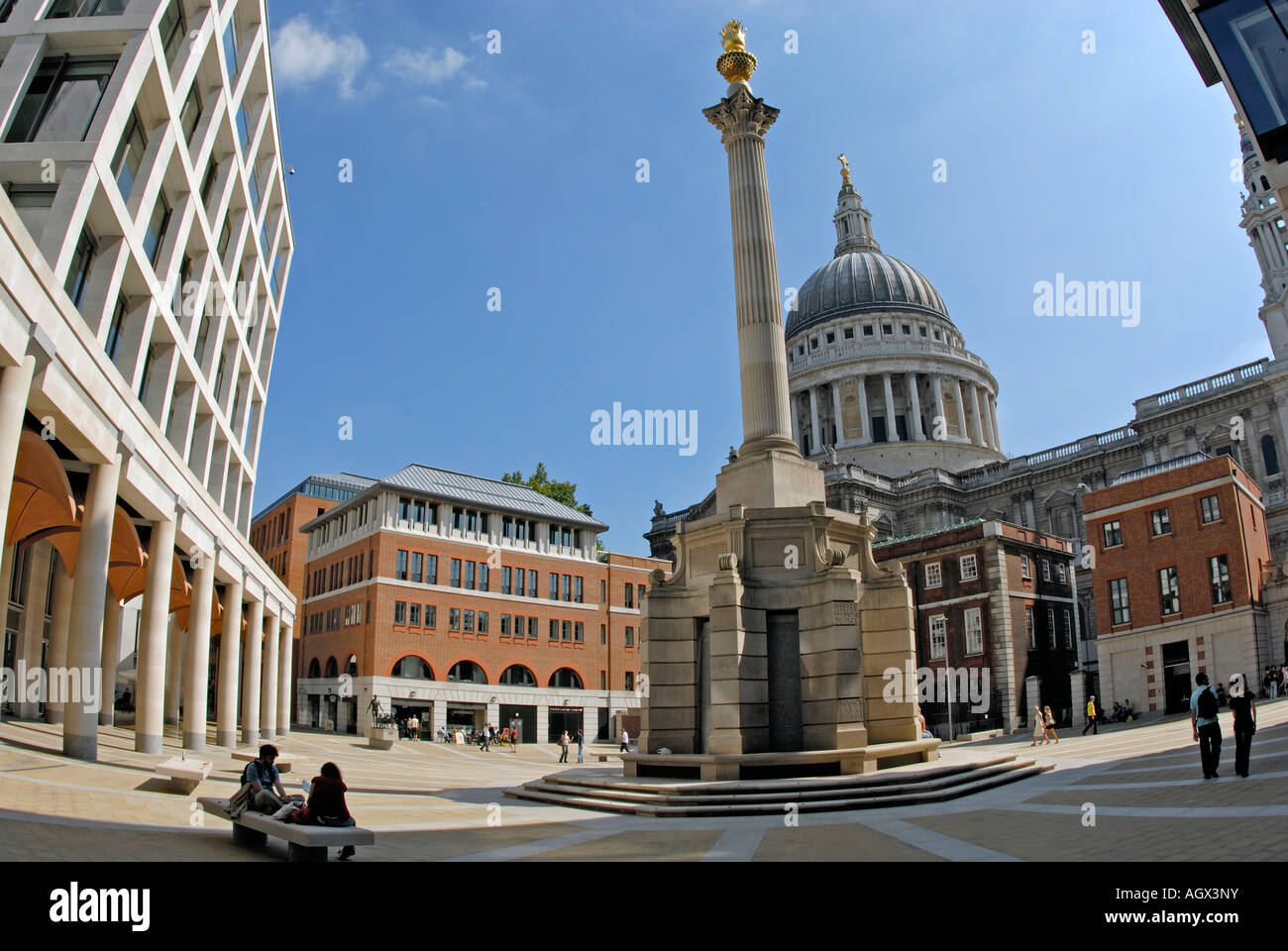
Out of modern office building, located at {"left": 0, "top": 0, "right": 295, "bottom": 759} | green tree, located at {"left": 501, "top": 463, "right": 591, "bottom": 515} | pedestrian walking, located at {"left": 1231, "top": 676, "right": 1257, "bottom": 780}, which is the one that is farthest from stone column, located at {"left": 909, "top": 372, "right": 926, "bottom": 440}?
pedestrian walking, located at {"left": 1231, "top": 676, "right": 1257, "bottom": 780}

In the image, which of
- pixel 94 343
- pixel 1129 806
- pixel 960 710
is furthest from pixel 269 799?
pixel 960 710

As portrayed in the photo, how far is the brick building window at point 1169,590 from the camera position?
42.4 meters

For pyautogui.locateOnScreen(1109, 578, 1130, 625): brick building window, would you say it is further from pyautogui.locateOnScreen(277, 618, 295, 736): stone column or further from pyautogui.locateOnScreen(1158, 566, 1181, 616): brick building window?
pyautogui.locateOnScreen(277, 618, 295, 736): stone column

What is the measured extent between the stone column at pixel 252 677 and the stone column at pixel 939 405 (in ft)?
272

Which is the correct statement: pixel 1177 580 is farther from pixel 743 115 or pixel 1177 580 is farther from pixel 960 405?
pixel 960 405

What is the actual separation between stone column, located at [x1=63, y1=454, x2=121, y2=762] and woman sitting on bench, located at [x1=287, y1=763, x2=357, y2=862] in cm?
1425

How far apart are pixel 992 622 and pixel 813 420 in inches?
2492

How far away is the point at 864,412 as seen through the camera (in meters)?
108

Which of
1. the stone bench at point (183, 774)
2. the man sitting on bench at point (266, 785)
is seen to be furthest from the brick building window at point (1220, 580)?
the man sitting on bench at point (266, 785)

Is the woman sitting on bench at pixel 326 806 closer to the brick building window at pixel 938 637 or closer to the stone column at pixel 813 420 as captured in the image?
the brick building window at pixel 938 637

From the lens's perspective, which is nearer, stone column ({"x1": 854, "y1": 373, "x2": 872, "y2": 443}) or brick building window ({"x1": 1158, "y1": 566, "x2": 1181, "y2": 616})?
brick building window ({"x1": 1158, "y1": 566, "x2": 1181, "y2": 616})

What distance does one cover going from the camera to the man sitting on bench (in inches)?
428

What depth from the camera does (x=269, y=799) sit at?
1083cm
